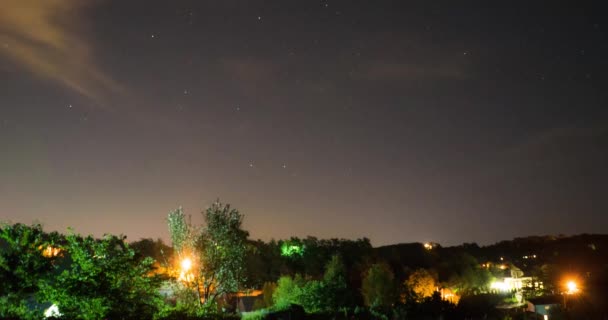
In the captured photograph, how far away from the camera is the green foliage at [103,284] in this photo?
47.2ft

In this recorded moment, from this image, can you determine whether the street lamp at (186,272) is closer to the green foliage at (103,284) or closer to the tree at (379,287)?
the green foliage at (103,284)

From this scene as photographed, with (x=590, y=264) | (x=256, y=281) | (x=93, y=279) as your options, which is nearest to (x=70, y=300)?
(x=93, y=279)

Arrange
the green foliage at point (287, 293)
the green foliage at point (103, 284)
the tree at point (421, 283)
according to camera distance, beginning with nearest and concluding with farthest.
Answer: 1. the green foliage at point (103, 284)
2. the green foliage at point (287, 293)
3. the tree at point (421, 283)

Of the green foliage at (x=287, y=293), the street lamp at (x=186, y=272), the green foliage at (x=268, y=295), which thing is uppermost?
the street lamp at (x=186, y=272)

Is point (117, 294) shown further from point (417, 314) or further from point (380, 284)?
point (380, 284)

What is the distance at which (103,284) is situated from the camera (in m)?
14.8

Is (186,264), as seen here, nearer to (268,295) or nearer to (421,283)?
(268,295)

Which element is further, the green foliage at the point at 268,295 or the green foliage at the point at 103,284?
the green foliage at the point at 268,295

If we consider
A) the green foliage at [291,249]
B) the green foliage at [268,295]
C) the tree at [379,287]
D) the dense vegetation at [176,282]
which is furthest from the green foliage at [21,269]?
the green foliage at [291,249]

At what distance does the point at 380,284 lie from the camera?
49594 mm

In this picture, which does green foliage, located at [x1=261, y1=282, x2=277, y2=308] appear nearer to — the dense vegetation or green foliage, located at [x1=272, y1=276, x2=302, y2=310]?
the dense vegetation

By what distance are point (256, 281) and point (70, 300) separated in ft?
169

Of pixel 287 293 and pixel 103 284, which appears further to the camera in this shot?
pixel 287 293

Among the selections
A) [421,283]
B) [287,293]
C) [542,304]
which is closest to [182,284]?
[287,293]
